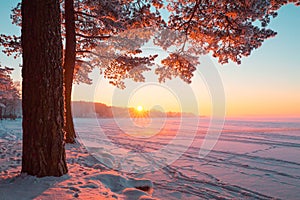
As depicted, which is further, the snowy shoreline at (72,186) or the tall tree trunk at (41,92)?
the tall tree trunk at (41,92)

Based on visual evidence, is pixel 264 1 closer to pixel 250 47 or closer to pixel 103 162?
pixel 250 47

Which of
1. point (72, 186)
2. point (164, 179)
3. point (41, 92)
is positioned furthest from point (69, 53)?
point (72, 186)

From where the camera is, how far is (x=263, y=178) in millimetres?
6766

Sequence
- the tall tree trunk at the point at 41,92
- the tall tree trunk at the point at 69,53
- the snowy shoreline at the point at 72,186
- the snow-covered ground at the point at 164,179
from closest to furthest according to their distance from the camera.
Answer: the snowy shoreline at the point at 72,186 < the snow-covered ground at the point at 164,179 < the tall tree trunk at the point at 41,92 < the tall tree trunk at the point at 69,53

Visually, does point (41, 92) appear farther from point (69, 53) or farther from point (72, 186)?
point (69, 53)

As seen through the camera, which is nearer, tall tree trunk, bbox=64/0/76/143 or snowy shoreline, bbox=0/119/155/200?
snowy shoreline, bbox=0/119/155/200

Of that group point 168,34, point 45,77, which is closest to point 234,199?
point 45,77

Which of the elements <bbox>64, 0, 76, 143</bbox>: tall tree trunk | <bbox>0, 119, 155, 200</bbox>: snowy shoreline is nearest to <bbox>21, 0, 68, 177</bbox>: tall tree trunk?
<bbox>0, 119, 155, 200</bbox>: snowy shoreline

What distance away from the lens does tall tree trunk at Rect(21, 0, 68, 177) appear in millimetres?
3881

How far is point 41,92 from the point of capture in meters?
3.90

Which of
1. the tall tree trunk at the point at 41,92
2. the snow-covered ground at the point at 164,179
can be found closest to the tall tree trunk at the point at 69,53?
the snow-covered ground at the point at 164,179

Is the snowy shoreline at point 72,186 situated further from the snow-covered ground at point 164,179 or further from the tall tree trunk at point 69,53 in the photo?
the tall tree trunk at point 69,53

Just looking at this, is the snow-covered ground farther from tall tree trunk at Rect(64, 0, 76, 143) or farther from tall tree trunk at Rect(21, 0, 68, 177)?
tall tree trunk at Rect(64, 0, 76, 143)

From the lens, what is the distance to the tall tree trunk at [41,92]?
388cm
